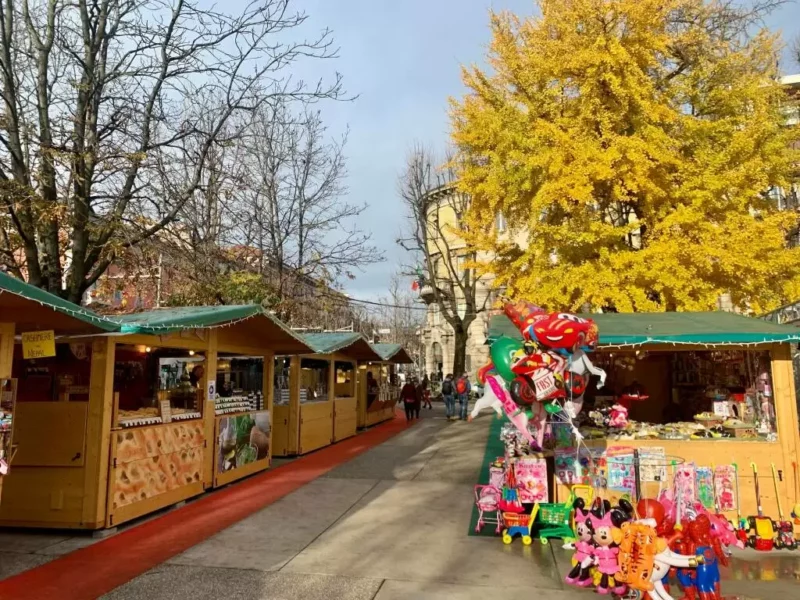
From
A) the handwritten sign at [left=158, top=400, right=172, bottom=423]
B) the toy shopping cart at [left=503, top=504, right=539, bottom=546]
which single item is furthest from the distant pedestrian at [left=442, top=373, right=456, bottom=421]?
the toy shopping cart at [left=503, top=504, right=539, bottom=546]

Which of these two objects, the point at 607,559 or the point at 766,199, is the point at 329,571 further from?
the point at 766,199

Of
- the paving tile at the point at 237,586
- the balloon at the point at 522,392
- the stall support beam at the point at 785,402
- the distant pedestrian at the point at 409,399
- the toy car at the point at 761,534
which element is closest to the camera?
the paving tile at the point at 237,586

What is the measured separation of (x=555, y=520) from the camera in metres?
6.29

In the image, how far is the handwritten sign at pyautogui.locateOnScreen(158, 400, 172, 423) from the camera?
311 inches

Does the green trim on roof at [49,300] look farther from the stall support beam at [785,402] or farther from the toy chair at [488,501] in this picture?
the stall support beam at [785,402]

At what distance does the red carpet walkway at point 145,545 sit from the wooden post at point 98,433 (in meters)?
0.44

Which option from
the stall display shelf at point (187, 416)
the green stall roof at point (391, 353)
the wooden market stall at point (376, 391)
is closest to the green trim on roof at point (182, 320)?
the stall display shelf at point (187, 416)

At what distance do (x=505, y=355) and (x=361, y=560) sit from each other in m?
2.57

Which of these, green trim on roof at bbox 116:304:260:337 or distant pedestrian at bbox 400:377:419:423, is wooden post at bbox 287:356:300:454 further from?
distant pedestrian at bbox 400:377:419:423

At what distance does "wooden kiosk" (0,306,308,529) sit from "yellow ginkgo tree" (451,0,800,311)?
5.99m

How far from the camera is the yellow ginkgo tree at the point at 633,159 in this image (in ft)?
36.7

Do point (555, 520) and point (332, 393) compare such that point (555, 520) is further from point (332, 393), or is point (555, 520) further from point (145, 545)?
point (332, 393)

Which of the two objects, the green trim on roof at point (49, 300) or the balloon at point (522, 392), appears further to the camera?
the balloon at point (522, 392)

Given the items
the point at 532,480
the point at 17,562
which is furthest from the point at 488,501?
the point at 17,562
